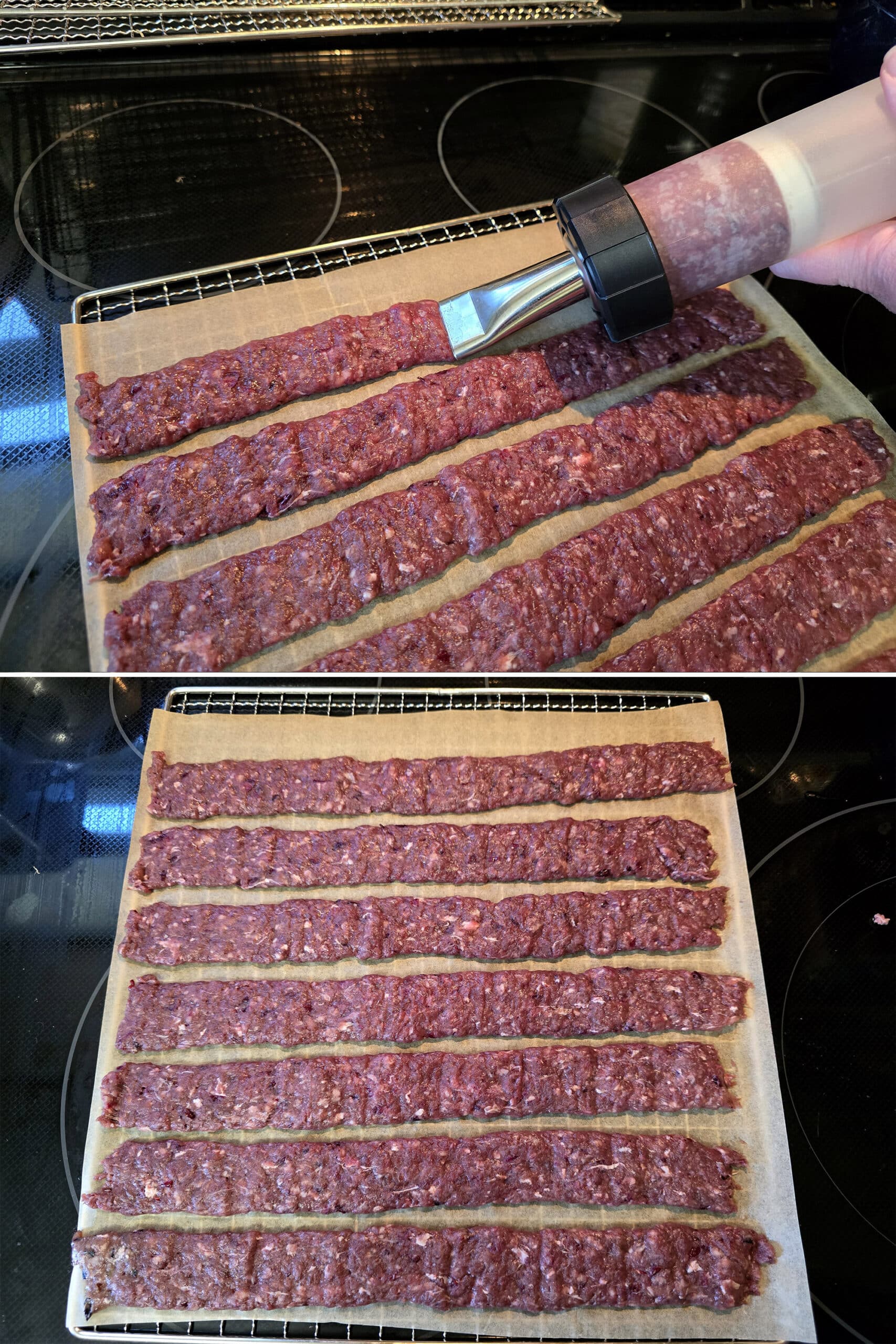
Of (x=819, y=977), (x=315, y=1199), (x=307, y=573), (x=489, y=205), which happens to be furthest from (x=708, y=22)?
(x=315, y=1199)

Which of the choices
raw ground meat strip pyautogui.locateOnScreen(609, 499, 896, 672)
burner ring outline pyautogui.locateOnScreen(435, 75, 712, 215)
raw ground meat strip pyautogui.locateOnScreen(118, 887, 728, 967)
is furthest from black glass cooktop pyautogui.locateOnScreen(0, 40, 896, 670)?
raw ground meat strip pyautogui.locateOnScreen(118, 887, 728, 967)

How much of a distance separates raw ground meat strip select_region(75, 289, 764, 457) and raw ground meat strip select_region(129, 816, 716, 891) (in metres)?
0.68

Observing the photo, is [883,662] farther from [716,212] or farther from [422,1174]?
[422,1174]

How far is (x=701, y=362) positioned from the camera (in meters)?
1.55

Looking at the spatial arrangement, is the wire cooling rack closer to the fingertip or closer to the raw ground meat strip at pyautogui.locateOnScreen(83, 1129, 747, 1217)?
the fingertip

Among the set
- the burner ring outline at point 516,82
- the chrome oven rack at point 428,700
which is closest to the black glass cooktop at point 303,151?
the burner ring outline at point 516,82

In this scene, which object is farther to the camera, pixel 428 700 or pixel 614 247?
pixel 428 700

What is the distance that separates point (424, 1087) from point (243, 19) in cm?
167

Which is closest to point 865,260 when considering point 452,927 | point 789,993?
point 789,993

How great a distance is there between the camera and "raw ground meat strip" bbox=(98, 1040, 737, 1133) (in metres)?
1.50

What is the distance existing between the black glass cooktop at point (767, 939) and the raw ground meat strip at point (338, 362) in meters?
0.39

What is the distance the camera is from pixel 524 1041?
62.6 inches

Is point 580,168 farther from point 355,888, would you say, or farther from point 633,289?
point 355,888

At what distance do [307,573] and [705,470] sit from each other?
25.7 inches
